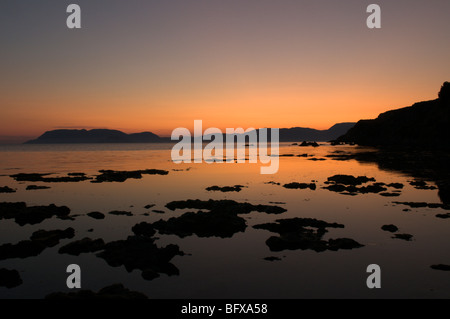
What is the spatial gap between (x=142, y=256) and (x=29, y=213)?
12.1 meters

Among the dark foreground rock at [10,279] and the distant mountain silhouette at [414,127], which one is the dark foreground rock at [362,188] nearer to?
the dark foreground rock at [10,279]

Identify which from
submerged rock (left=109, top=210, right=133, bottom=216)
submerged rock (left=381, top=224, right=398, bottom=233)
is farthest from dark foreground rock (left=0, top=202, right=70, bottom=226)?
submerged rock (left=381, top=224, right=398, bottom=233)

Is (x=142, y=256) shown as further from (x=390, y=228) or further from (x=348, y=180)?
(x=348, y=180)

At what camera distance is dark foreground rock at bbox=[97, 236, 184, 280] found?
486 inches

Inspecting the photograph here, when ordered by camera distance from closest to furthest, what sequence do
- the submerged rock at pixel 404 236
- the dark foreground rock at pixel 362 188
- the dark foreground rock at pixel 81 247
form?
the dark foreground rock at pixel 81 247 < the submerged rock at pixel 404 236 < the dark foreground rock at pixel 362 188

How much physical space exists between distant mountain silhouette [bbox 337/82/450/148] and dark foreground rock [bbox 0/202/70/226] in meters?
117

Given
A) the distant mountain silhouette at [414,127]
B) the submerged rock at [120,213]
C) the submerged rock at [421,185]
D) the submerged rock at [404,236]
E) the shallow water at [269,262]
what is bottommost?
the shallow water at [269,262]

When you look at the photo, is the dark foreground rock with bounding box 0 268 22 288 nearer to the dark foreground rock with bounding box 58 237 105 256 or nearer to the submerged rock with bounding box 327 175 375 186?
the dark foreground rock with bounding box 58 237 105 256

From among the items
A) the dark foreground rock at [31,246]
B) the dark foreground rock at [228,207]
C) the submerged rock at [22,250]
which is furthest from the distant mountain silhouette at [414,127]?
the submerged rock at [22,250]

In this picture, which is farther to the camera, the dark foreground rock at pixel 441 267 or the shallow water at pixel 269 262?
the dark foreground rock at pixel 441 267

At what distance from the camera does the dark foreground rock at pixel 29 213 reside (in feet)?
65.4

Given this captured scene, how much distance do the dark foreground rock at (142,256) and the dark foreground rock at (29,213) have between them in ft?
29.5

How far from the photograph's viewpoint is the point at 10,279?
1122cm
